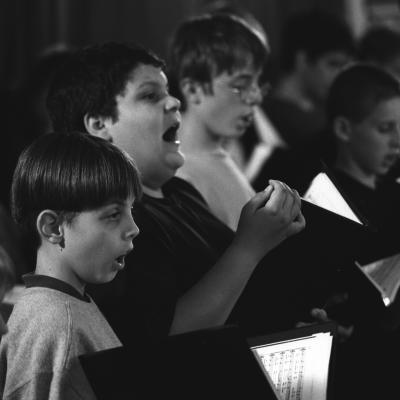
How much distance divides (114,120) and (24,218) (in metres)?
0.31

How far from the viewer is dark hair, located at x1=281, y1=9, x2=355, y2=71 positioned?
371 centimetres

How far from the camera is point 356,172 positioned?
7.32ft

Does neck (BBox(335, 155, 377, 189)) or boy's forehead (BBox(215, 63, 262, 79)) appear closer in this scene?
boy's forehead (BBox(215, 63, 262, 79))

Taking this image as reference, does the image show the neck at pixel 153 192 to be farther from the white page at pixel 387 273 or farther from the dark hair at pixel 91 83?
the white page at pixel 387 273

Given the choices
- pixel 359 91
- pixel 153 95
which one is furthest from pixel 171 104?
pixel 359 91

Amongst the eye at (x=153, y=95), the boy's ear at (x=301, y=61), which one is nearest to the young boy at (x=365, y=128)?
the eye at (x=153, y=95)

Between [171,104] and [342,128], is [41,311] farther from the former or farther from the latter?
[342,128]

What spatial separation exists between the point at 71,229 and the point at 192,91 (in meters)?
0.88

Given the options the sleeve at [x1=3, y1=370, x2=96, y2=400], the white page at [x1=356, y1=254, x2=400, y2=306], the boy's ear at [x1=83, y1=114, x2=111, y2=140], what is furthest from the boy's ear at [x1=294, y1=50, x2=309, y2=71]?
the sleeve at [x1=3, y1=370, x2=96, y2=400]

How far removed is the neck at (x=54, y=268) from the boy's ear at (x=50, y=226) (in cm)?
2

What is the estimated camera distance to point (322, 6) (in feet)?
15.2

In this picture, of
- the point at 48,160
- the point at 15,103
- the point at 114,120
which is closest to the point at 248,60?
the point at 114,120

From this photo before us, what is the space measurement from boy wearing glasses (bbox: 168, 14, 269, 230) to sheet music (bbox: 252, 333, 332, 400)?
2.20ft

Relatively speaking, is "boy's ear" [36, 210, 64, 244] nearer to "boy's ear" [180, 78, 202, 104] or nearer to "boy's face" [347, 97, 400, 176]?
"boy's ear" [180, 78, 202, 104]
